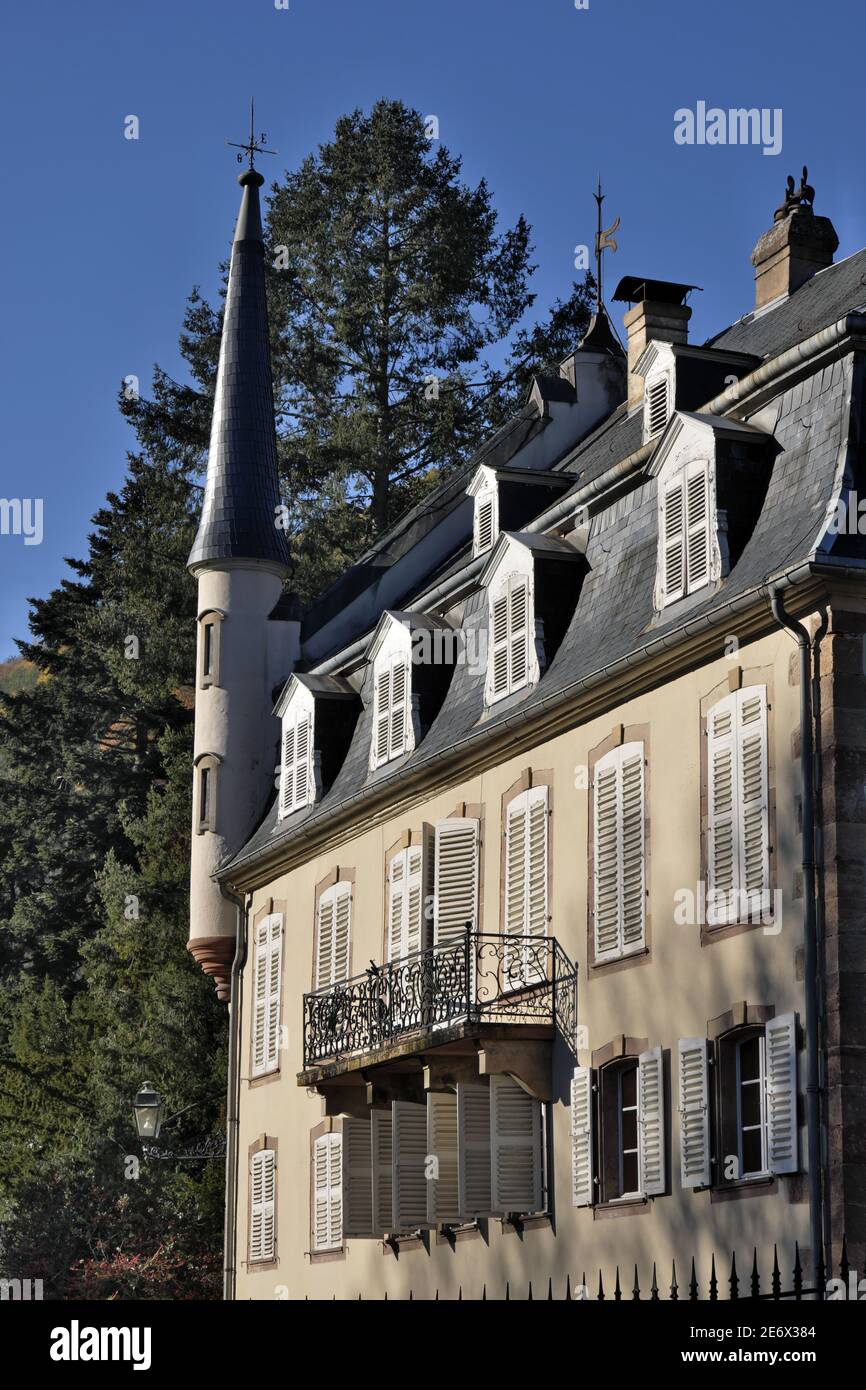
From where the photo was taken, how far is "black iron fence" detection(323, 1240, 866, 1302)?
14.9 metres

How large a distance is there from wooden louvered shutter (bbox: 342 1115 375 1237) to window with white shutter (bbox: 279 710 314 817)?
16.9ft

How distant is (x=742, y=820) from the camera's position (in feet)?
65.1

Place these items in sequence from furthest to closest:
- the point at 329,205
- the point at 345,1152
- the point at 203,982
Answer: the point at 329,205
the point at 203,982
the point at 345,1152

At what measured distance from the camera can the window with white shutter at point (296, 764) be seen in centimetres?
Answer: 3055

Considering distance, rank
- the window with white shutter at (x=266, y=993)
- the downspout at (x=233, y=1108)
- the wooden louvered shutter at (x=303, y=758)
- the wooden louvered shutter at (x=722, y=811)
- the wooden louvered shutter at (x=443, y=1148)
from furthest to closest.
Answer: the downspout at (x=233, y=1108) < the wooden louvered shutter at (x=303, y=758) < the window with white shutter at (x=266, y=993) < the wooden louvered shutter at (x=443, y=1148) < the wooden louvered shutter at (x=722, y=811)

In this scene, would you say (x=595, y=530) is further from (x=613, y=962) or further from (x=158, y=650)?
(x=158, y=650)

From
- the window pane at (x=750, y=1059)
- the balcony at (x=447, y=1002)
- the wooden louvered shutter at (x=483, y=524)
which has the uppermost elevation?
the wooden louvered shutter at (x=483, y=524)

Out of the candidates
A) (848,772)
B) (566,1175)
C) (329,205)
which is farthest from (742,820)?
(329,205)

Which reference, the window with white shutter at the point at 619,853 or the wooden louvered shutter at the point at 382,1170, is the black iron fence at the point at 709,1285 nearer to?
the wooden louvered shutter at the point at 382,1170

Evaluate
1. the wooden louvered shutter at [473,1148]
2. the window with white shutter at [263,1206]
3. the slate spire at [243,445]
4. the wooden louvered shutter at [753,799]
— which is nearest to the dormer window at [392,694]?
the wooden louvered shutter at [473,1148]

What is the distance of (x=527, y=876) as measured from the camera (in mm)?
23859

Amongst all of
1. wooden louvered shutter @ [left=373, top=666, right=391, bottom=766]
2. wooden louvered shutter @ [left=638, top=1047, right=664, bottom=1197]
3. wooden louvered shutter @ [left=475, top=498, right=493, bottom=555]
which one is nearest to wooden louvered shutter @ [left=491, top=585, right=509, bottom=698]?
wooden louvered shutter @ [left=373, top=666, right=391, bottom=766]

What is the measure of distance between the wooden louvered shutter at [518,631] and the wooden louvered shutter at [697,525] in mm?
3359

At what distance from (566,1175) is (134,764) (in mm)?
27854
